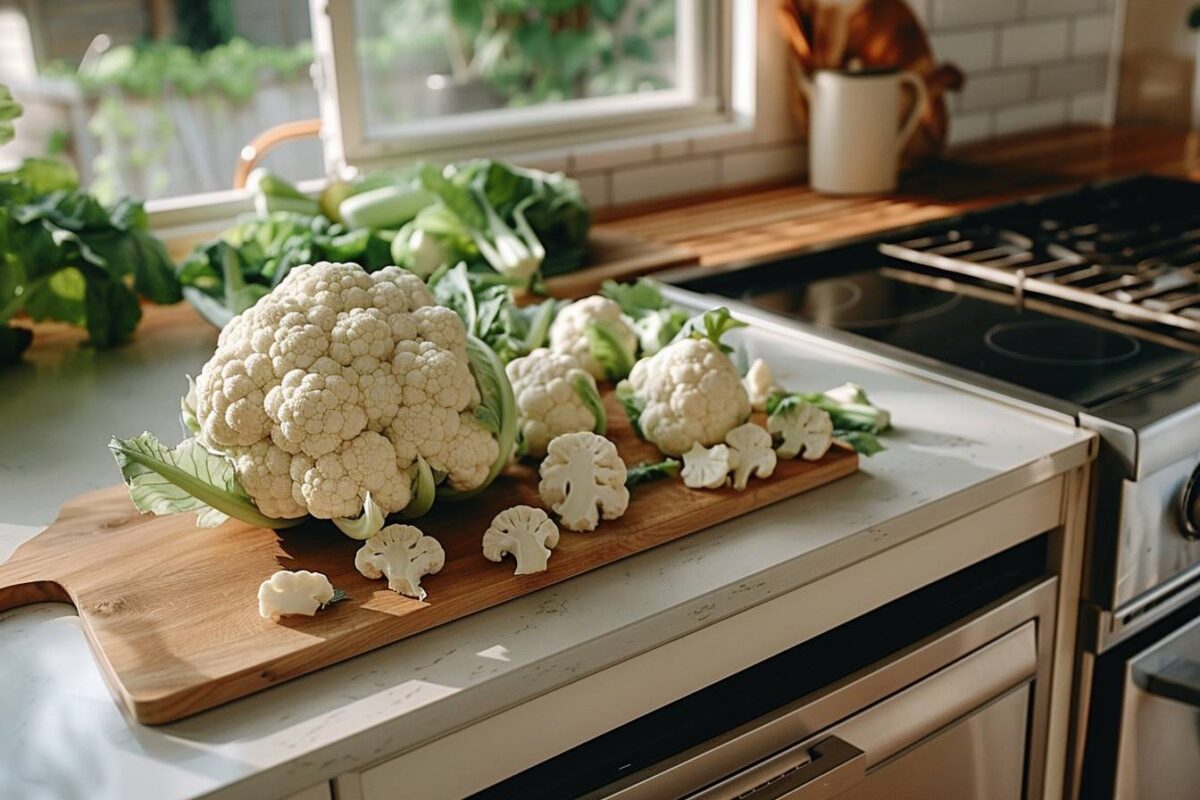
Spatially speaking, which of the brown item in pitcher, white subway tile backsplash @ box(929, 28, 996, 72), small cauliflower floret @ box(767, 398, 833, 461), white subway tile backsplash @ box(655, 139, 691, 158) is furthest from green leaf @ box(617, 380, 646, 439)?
white subway tile backsplash @ box(929, 28, 996, 72)

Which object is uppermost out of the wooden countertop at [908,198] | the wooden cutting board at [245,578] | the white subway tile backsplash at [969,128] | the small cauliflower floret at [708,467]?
the white subway tile backsplash at [969,128]

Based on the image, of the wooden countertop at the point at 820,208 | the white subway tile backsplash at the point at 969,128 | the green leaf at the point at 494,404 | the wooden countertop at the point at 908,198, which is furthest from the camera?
the white subway tile backsplash at the point at 969,128

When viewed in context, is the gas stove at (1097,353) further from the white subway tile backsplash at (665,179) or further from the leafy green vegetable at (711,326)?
the white subway tile backsplash at (665,179)

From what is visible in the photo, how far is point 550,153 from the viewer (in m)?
1.99

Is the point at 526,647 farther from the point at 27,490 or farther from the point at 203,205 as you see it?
the point at 203,205

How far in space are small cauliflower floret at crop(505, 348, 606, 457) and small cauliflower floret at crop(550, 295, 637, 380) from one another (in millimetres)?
129

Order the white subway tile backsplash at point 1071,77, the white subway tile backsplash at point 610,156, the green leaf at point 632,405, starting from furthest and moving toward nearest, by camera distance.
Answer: the white subway tile backsplash at point 1071,77 < the white subway tile backsplash at point 610,156 < the green leaf at point 632,405

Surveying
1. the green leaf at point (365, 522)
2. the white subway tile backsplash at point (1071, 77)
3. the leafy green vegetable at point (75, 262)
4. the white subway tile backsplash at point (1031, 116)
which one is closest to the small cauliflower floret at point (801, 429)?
the green leaf at point (365, 522)

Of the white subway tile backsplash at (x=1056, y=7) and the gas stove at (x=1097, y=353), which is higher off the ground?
the white subway tile backsplash at (x=1056, y=7)

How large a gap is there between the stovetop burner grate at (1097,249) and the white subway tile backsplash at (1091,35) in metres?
0.66

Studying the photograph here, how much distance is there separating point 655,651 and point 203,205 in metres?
1.17

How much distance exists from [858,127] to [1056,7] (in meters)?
0.79

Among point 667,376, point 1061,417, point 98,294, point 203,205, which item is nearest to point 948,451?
point 1061,417

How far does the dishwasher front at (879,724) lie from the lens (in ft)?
3.04
